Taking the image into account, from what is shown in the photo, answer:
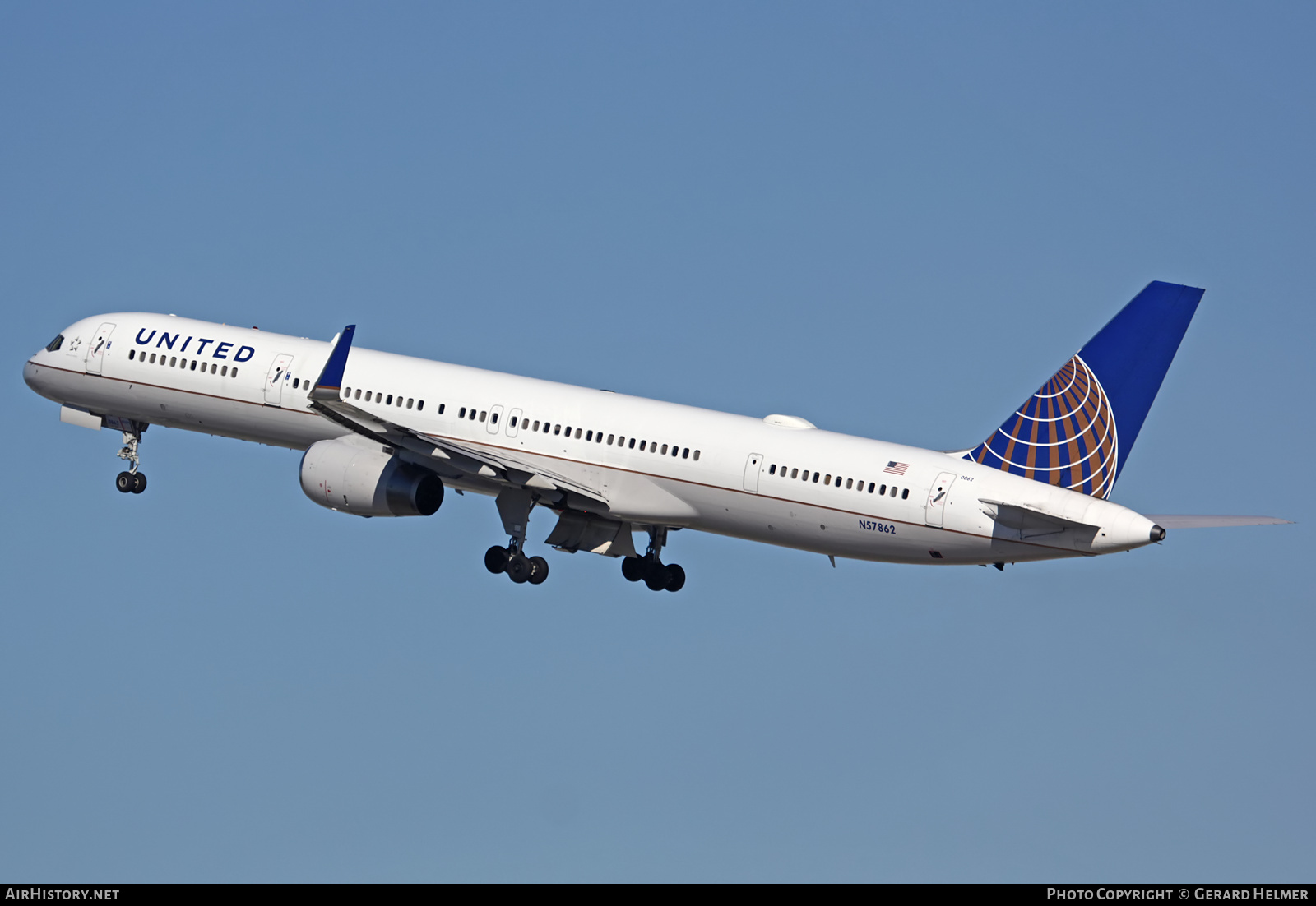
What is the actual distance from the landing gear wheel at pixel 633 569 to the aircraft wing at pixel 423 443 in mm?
5785

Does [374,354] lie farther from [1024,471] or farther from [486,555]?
[1024,471]

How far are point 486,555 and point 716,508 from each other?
709cm

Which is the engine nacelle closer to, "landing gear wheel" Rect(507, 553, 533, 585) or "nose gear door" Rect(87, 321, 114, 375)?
"landing gear wheel" Rect(507, 553, 533, 585)

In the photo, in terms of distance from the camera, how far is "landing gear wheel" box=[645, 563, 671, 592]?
60.4m

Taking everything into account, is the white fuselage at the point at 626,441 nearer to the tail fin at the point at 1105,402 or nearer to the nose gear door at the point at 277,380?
the nose gear door at the point at 277,380

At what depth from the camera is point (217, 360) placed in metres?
59.8

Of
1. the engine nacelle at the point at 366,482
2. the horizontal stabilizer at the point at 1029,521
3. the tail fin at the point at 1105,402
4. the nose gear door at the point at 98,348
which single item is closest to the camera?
the horizontal stabilizer at the point at 1029,521

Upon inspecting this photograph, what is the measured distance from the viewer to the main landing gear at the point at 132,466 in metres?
63.1

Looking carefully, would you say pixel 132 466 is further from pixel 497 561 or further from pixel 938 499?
pixel 938 499

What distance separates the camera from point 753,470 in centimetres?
5325

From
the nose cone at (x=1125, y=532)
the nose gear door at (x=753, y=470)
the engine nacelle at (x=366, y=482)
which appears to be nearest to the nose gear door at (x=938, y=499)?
the nose cone at (x=1125, y=532)

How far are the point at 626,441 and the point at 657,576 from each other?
669 cm

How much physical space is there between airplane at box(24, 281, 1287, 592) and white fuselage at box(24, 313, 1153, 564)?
54mm
